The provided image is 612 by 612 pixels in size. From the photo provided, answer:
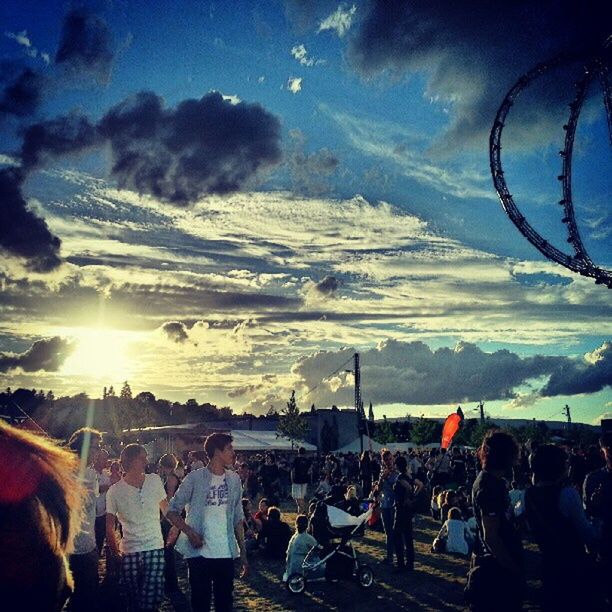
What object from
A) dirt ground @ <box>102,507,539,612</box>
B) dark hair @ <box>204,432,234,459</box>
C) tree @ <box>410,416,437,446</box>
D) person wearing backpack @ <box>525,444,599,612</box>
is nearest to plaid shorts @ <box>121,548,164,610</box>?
dark hair @ <box>204,432,234,459</box>

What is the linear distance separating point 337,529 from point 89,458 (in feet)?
17.7

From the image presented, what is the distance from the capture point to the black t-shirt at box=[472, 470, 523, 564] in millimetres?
4207

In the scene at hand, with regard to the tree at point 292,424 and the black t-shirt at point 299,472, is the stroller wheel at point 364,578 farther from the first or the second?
the tree at point 292,424

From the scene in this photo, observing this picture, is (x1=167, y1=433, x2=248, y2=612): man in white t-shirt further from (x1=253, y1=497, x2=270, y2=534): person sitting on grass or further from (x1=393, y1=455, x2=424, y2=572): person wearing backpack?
(x1=253, y1=497, x2=270, y2=534): person sitting on grass

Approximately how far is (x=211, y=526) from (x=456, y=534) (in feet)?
28.8

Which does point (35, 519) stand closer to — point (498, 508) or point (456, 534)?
point (498, 508)

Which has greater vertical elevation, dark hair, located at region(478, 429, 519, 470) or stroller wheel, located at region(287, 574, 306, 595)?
dark hair, located at region(478, 429, 519, 470)

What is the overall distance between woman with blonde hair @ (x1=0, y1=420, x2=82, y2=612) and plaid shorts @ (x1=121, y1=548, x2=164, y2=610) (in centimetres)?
456

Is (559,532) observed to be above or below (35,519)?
below

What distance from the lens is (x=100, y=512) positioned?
9.57 metres

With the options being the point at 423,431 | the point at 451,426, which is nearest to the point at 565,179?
the point at 451,426

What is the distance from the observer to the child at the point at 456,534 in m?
12.4

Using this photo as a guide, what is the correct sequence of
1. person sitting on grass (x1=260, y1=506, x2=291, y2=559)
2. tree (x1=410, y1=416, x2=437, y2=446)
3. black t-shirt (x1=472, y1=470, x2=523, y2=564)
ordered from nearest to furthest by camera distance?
black t-shirt (x1=472, y1=470, x2=523, y2=564)
person sitting on grass (x1=260, y1=506, x2=291, y2=559)
tree (x1=410, y1=416, x2=437, y2=446)

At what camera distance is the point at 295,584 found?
9.57 meters
